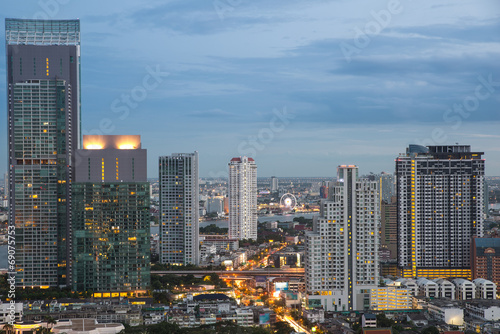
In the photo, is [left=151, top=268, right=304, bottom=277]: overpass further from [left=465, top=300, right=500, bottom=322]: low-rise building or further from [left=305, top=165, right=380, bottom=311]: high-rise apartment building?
[left=465, top=300, right=500, bottom=322]: low-rise building

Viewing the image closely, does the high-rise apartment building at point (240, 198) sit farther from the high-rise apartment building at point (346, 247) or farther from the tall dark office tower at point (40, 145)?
the high-rise apartment building at point (346, 247)

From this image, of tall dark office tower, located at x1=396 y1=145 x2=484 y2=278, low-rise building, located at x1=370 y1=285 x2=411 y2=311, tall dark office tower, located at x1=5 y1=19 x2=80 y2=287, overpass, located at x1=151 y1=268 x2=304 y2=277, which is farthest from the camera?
overpass, located at x1=151 y1=268 x2=304 y2=277

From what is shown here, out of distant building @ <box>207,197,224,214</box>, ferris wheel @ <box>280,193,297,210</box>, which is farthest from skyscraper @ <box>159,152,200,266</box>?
ferris wheel @ <box>280,193,297,210</box>

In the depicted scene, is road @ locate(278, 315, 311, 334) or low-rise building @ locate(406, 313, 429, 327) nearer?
road @ locate(278, 315, 311, 334)

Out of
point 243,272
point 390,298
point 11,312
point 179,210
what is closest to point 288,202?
point 179,210

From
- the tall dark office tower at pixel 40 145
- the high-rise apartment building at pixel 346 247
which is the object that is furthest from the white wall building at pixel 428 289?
the tall dark office tower at pixel 40 145

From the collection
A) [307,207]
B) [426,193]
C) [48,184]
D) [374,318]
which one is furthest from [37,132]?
[307,207]
